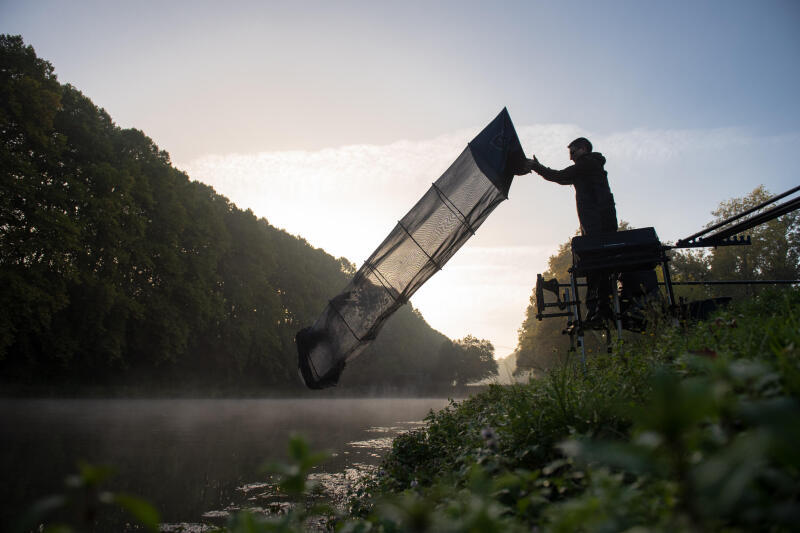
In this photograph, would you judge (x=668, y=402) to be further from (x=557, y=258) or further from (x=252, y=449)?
(x=557, y=258)

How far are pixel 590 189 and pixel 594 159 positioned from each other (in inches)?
18.2

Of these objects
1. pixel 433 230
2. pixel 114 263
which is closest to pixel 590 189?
pixel 433 230

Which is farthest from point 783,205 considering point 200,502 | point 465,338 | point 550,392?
point 465,338

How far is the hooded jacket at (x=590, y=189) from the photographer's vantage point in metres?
6.58

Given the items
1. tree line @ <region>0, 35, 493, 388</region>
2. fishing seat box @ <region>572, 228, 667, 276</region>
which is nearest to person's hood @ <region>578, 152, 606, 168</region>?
fishing seat box @ <region>572, 228, 667, 276</region>

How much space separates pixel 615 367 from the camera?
13.0 feet

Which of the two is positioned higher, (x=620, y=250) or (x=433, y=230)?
(x=433, y=230)

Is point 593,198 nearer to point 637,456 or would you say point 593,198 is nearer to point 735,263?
point 637,456

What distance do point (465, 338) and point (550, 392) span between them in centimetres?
7586

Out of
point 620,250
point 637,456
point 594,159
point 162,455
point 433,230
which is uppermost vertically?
point 594,159

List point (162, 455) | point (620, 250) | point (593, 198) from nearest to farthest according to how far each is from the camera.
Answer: point (620, 250) < point (593, 198) < point (162, 455)

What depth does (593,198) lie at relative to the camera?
6.66 meters

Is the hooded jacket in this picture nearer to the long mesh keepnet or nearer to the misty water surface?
the long mesh keepnet

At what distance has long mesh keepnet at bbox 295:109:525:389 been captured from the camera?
20.7 feet
